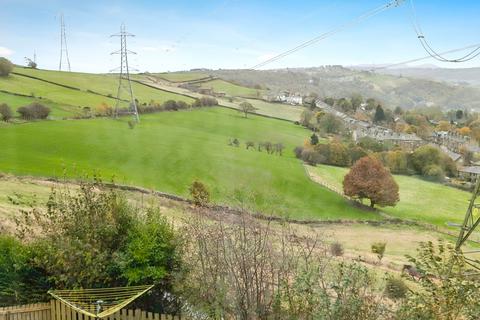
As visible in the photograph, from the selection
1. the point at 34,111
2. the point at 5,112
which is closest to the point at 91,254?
the point at 5,112

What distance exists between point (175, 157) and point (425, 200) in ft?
38.9

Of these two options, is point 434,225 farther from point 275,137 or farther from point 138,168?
point 138,168

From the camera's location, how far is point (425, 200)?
2036cm

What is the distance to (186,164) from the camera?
17.8 metres

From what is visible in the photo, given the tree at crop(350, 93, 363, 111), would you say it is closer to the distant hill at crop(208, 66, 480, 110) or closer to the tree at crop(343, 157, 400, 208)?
the distant hill at crop(208, 66, 480, 110)

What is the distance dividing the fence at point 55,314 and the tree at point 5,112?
11170 millimetres

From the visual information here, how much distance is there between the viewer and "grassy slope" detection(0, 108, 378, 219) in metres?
14.9

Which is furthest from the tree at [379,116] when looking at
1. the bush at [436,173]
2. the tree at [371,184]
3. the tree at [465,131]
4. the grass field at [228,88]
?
the grass field at [228,88]

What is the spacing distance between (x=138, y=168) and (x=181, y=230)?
996 cm

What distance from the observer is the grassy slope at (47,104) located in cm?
1559

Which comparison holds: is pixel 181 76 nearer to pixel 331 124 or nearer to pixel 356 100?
pixel 331 124

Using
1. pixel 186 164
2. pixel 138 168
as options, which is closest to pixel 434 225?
pixel 186 164

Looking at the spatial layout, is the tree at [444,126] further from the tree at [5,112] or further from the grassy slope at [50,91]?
the tree at [5,112]

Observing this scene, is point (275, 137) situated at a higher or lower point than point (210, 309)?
higher
